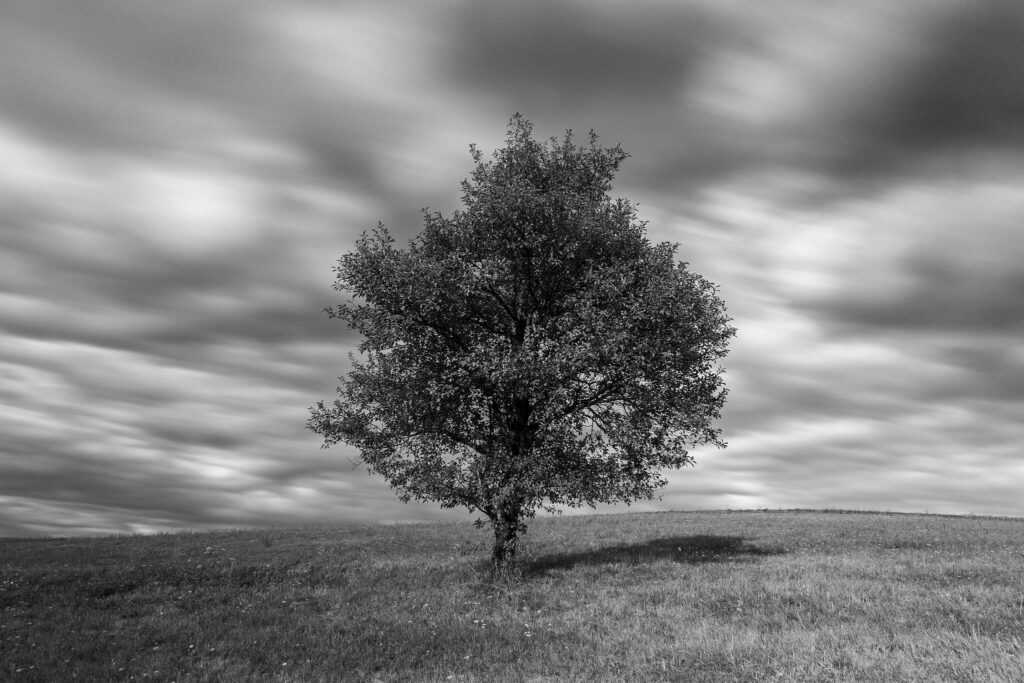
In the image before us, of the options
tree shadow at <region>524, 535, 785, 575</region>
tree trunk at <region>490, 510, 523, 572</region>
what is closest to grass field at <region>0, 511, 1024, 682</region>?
tree shadow at <region>524, 535, 785, 575</region>

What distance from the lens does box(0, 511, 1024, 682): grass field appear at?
1352 cm

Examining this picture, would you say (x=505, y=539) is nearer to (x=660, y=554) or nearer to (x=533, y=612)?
(x=533, y=612)

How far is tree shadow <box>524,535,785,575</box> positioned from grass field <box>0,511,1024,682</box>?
13 cm

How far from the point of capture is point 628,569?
23.7 meters

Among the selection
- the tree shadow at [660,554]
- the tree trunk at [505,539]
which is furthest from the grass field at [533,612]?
the tree trunk at [505,539]

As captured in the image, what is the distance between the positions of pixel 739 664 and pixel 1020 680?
422 centimetres

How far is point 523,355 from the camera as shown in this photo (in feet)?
70.9

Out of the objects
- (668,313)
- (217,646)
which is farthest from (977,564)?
(217,646)

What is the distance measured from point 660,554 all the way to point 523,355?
10729 millimetres

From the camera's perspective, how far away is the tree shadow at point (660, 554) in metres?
25.4

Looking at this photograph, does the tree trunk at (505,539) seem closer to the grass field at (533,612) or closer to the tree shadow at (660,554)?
the grass field at (533,612)

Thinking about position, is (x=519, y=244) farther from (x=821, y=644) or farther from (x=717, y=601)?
(x=821, y=644)

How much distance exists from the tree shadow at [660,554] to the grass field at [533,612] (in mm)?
128

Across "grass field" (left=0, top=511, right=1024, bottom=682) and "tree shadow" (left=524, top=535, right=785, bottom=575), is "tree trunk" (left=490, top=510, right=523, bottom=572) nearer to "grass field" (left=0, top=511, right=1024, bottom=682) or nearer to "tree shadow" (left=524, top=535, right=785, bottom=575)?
"grass field" (left=0, top=511, right=1024, bottom=682)
